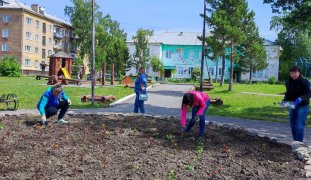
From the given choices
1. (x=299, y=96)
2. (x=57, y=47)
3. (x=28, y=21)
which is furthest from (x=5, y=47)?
(x=299, y=96)

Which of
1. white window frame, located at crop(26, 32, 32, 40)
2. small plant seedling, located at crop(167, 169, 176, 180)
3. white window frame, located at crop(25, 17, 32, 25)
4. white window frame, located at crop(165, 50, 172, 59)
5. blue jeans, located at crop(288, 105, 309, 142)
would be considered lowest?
small plant seedling, located at crop(167, 169, 176, 180)

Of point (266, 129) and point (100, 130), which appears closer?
point (100, 130)

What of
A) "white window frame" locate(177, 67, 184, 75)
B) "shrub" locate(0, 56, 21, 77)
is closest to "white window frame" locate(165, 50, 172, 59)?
"white window frame" locate(177, 67, 184, 75)

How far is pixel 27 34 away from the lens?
6475 cm

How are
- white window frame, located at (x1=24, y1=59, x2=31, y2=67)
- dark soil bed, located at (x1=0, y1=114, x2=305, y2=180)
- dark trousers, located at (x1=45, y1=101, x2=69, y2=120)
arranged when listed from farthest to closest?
white window frame, located at (x1=24, y1=59, x2=31, y2=67) < dark trousers, located at (x1=45, y1=101, x2=69, y2=120) < dark soil bed, located at (x1=0, y1=114, x2=305, y2=180)

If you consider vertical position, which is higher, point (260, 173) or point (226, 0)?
point (226, 0)

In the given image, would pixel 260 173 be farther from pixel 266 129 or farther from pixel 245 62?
pixel 245 62

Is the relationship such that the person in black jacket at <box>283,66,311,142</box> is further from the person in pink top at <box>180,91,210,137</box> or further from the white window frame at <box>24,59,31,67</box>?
the white window frame at <box>24,59,31,67</box>

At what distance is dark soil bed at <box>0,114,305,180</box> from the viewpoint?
4797 mm

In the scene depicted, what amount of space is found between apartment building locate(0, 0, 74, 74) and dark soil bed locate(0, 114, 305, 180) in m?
54.7

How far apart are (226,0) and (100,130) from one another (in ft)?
88.7

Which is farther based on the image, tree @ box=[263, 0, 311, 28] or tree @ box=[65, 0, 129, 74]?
tree @ box=[65, 0, 129, 74]

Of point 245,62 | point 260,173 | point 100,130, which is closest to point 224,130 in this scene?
point 100,130

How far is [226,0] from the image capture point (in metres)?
32.7
